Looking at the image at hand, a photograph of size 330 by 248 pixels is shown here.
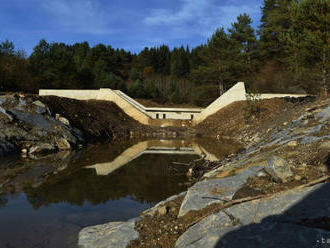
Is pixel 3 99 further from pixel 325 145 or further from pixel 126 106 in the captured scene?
pixel 325 145

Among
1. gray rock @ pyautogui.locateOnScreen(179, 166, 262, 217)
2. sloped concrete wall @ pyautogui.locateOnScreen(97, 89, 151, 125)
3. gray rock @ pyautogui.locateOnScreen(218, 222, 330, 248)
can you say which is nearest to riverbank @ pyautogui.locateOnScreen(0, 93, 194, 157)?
sloped concrete wall @ pyautogui.locateOnScreen(97, 89, 151, 125)

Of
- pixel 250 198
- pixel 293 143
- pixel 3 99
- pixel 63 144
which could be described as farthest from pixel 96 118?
pixel 250 198

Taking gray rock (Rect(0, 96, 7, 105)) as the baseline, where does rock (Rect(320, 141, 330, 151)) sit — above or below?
below

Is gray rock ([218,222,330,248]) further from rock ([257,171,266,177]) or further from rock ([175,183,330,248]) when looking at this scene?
rock ([257,171,266,177])

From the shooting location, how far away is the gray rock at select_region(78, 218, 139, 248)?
3766 millimetres

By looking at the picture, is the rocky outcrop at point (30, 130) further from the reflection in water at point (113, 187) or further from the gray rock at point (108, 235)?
the gray rock at point (108, 235)

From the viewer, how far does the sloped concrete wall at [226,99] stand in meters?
27.6

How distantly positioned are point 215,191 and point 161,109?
2725 cm

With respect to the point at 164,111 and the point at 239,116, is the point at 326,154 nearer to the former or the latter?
the point at 239,116

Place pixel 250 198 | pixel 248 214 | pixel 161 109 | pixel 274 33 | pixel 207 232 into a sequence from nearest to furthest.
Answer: pixel 207 232, pixel 248 214, pixel 250 198, pixel 161 109, pixel 274 33

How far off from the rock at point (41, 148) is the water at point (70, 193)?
1554 millimetres

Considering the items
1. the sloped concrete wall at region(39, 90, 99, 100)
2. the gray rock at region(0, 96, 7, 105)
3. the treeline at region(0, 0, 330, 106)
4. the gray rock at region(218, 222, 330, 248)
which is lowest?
the gray rock at region(218, 222, 330, 248)

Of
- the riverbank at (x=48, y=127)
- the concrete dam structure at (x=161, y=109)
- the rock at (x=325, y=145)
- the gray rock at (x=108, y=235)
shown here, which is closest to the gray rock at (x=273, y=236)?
the gray rock at (x=108, y=235)

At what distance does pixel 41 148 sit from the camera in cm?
1348
